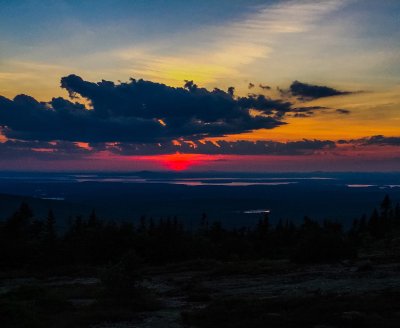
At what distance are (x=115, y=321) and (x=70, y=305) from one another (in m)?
4.09

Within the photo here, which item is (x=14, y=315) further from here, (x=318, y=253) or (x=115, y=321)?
(x=318, y=253)

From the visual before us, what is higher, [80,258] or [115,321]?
[115,321]

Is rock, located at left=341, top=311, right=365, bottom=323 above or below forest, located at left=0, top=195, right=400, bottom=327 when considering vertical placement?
above

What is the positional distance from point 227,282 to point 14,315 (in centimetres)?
1580

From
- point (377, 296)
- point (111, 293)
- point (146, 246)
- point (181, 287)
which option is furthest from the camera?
point (146, 246)

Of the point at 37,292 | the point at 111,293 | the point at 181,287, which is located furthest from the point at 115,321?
the point at 181,287

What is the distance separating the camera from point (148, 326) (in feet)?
59.5

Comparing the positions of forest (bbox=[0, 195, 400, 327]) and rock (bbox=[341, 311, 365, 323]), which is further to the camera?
forest (bbox=[0, 195, 400, 327])

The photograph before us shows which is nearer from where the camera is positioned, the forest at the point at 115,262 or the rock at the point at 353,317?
the rock at the point at 353,317

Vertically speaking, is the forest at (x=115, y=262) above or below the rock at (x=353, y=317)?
below

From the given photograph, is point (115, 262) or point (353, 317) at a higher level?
point (353, 317)

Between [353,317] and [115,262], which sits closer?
[353,317]

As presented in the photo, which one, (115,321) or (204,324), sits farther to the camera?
(115,321)

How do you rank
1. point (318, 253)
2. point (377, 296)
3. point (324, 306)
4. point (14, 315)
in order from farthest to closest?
1. point (318, 253)
2. point (377, 296)
3. point (324, 306)
4. point (14, 315)
